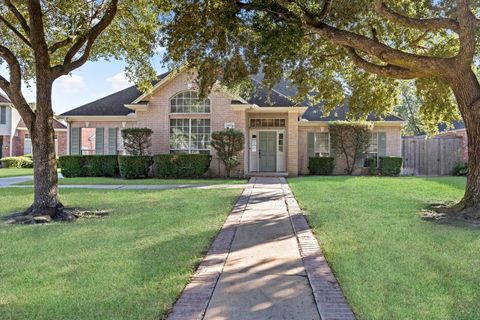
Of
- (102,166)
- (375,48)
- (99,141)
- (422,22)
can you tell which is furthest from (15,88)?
(99,141)

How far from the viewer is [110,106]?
22.5 metres

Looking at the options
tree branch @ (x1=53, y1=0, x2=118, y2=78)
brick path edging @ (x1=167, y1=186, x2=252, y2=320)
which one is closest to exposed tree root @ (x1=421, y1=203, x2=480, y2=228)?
brick path edging @ (x1=167, y1=186, x2=252, y2=320)

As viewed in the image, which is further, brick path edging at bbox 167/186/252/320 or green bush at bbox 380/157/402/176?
green bush at bbox 380/157/402/176

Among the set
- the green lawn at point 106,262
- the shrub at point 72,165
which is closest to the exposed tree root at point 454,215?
the green lawn at point 106,262

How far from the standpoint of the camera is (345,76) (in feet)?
46.6

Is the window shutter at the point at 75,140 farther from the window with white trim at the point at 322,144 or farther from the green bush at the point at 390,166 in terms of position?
the green bush at the point at 390,166

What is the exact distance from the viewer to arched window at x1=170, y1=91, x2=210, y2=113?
63.6 ft

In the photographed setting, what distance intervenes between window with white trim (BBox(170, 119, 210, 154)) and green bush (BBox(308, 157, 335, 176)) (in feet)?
19.5

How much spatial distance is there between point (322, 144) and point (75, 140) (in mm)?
14179

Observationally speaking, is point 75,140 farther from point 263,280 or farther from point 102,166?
point 263,280

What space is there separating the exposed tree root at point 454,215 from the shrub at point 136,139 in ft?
44.7

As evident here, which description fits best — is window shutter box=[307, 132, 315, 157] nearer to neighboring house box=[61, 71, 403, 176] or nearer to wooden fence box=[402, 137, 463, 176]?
neighboring house box=[61, 71, 403, 176]

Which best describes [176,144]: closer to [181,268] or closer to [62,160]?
[62,160]

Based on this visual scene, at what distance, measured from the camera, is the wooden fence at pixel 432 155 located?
2223 centimetres
